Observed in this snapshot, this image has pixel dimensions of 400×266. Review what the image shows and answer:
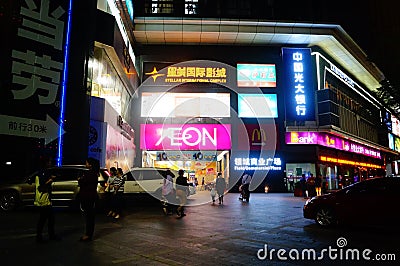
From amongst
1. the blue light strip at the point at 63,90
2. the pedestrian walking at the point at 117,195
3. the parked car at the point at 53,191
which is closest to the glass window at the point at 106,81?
the blue light strip at the point at 63,90

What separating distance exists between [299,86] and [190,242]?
2203cm

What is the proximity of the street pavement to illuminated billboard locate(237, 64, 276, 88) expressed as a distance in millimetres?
18020

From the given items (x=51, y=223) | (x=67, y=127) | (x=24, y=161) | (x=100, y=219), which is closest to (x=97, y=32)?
(x=67, y=127)

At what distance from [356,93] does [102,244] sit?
118ft

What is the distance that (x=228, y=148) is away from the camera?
985 inches

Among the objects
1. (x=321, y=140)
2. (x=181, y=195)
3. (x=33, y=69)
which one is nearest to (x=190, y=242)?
(x=181, y=195)

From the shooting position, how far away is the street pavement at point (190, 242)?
5188mm

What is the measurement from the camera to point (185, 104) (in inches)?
1014

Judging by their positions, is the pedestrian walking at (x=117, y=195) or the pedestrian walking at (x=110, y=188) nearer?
the pedestrian walking at (x=117, y=195)

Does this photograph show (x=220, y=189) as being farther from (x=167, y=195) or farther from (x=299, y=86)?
(x=299, y=86)

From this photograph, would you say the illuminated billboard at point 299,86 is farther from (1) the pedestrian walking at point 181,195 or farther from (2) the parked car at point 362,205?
(2) the parked car at point 362,205

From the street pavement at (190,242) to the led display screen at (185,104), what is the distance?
52.9 ft

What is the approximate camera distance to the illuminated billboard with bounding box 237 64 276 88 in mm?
26328

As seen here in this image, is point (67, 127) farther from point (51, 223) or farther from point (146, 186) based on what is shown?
point (51, 223)
